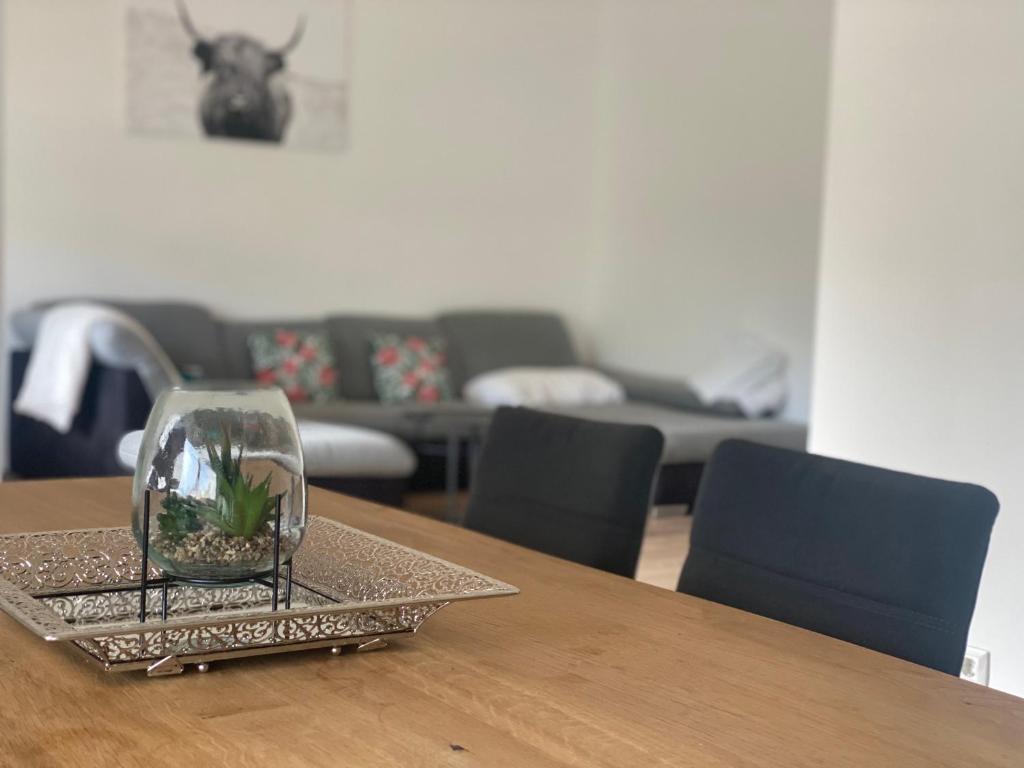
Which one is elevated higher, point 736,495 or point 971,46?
point 971,46

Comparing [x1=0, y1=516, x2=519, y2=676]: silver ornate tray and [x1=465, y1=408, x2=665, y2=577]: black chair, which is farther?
[x1=465, y1=408, x2=665, y2=577]: black chair

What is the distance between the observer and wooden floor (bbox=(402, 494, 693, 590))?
457 centimetres

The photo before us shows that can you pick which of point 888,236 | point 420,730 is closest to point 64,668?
point 420,730

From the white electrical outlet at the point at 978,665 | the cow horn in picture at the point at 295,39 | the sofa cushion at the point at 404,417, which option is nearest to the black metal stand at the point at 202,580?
the white electrical outlet at the point at 978,665

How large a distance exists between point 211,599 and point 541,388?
16.2 feet

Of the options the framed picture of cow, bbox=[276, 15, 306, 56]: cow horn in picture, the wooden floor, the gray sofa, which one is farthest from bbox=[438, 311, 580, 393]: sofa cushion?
bbox=[276, 15, 306, 56]: cow horn in picture

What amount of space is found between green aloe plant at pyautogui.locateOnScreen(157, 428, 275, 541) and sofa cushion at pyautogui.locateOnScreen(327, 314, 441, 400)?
496 cm

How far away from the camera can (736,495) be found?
76.5 inches

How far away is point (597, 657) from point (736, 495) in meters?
0.58

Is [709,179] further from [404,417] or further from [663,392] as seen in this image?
[404,417]

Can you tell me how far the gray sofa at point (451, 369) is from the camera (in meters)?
5.66

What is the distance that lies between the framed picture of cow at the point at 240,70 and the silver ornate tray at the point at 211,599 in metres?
4.56

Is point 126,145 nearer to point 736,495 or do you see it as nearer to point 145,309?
point 145,309

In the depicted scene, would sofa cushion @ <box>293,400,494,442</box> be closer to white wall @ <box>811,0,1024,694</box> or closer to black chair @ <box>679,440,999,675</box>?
white wall @ <box>811,0,1024,694</box>
